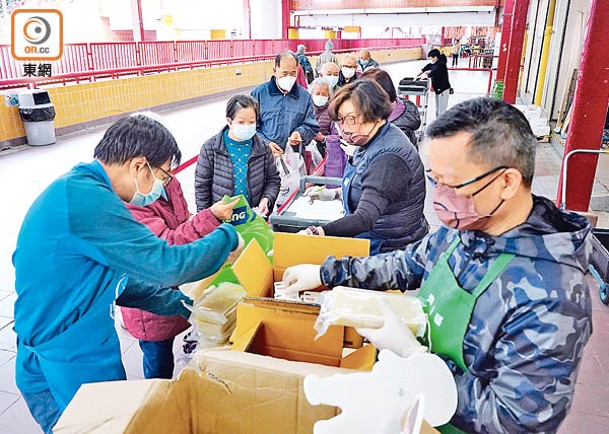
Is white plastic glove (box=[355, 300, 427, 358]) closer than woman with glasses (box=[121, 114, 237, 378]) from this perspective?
Yes

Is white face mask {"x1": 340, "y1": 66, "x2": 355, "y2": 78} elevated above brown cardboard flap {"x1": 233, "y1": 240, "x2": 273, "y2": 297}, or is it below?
above

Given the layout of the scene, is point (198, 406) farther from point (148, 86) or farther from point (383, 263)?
point (148, 86)

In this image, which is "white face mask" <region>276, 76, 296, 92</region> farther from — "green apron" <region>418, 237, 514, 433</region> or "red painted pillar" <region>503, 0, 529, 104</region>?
"red painted pillar" <region>503, 0, 529, 104</region>

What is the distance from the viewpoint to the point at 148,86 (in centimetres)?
1112

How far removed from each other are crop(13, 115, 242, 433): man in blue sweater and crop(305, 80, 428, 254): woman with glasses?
694 millimetres

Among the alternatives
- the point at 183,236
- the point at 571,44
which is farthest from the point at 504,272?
the point at 571,44

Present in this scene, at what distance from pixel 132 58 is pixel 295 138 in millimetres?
8648

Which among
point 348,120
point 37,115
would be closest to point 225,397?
point 348,120

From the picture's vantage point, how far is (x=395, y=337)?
118 cm

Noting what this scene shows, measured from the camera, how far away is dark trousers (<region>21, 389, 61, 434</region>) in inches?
62.6

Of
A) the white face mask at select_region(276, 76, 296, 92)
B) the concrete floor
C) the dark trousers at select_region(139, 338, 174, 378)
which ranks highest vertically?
the white face mask at select_region(276, 76, 296, 92)

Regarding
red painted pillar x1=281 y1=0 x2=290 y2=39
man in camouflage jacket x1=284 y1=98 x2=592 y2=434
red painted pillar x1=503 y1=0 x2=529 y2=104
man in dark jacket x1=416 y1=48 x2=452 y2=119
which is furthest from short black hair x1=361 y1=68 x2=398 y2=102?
red painted pillar x1=281 y1=0 x2=290 y2=39

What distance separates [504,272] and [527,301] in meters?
0.09

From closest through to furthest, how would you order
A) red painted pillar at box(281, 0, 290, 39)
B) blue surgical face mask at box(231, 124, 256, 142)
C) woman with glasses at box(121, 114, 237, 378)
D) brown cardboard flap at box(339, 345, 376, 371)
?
brown cardboard flap at box(339, 345, 376, 371) < woman with glasses at box(121, 114, 237, 378) < blue surgical face mask at box(231, 124, 256, 142) < red painted pillar at box(281, 0, 290, 39)
